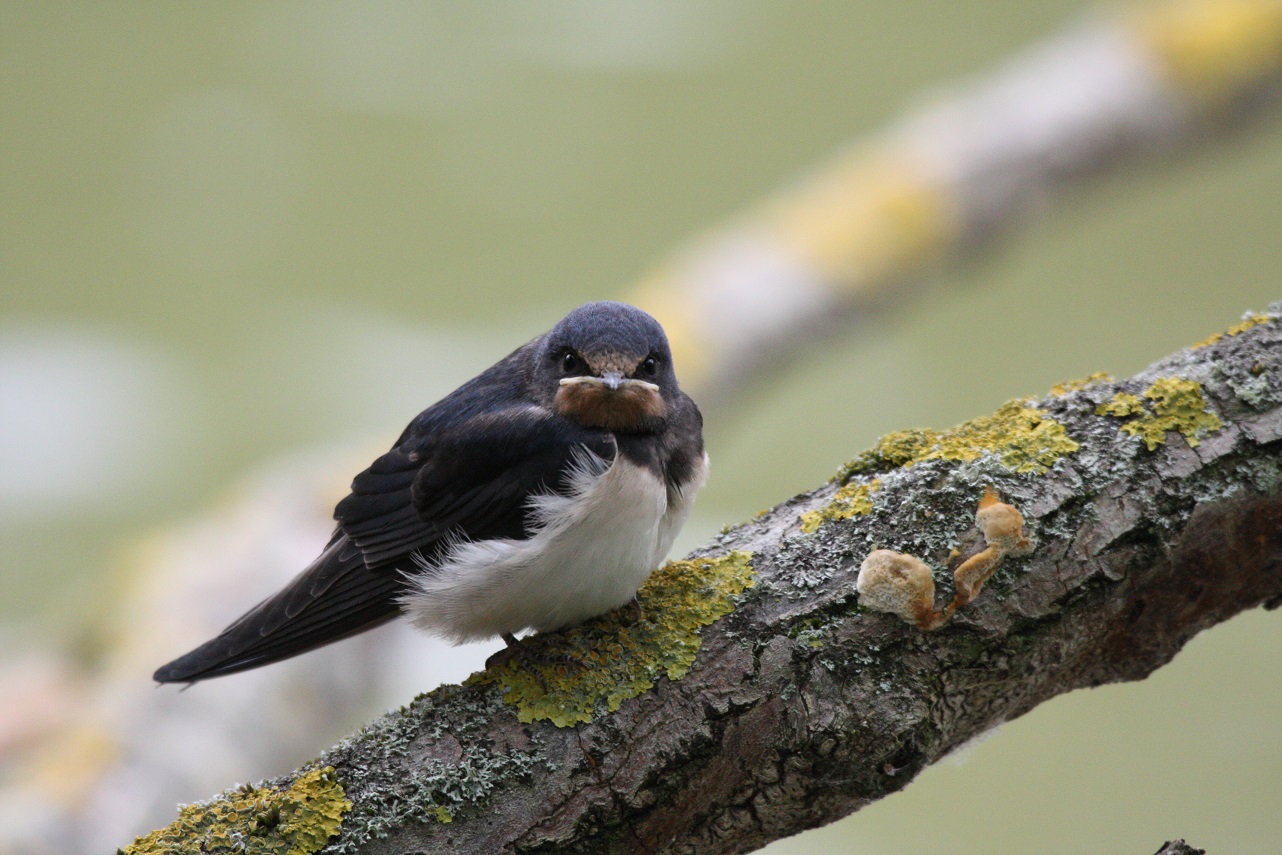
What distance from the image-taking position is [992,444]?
2.16m

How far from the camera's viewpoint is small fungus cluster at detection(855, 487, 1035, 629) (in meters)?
1.98

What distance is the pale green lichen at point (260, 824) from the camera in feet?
6.08

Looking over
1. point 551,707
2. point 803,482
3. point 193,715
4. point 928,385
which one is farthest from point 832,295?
point 551,707

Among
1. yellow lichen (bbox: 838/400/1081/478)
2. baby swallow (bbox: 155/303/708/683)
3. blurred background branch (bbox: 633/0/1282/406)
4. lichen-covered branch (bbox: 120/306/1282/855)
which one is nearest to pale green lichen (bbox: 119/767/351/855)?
lichen-covered branch (bbox: 120/306/1282/855)

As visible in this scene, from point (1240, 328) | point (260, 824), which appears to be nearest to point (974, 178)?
point (1240, 328)

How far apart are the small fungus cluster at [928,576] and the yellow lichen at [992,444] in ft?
0.47

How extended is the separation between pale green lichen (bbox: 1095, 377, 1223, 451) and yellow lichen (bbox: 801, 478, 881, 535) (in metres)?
0.43

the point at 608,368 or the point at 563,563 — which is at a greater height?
the point at 608,368

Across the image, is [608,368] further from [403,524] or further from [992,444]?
[992,444]

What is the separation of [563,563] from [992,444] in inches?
31.3

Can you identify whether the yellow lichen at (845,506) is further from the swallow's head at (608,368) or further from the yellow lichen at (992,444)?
the swallow's head at (608,368)

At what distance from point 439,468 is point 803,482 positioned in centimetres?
431

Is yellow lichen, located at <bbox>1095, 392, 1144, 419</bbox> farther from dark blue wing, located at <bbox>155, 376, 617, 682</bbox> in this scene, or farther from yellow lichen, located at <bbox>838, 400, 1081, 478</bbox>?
dark blue wing, located at <bbox>155, 376, 617, 682</bbox>

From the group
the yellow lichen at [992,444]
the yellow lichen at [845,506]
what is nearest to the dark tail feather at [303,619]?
the yellow lichen at [845,506]
